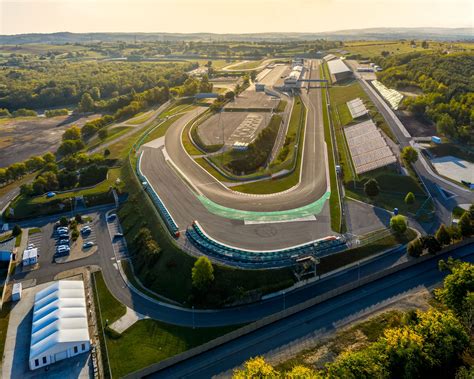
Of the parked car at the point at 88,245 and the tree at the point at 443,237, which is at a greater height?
the tree at the point at 443,237

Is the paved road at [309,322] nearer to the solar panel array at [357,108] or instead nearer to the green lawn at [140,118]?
the solar panel array at [357,108]

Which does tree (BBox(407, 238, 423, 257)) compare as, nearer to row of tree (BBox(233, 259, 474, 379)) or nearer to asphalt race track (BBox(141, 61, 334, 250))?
asphalt race track (BBox(141, 61, 334, 250))

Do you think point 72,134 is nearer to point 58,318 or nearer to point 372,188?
point 58,318

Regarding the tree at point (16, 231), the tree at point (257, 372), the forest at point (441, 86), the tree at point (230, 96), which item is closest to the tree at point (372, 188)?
the forest at point (441, 86)

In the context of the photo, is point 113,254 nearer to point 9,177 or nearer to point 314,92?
point 9,177

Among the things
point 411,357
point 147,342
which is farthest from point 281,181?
point 411,357

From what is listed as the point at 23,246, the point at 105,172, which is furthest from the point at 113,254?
the point at 105,172

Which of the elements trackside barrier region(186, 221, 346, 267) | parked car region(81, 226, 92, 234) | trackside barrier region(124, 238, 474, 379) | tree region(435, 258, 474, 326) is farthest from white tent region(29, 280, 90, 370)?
tree region(435, 258, 474, 326)

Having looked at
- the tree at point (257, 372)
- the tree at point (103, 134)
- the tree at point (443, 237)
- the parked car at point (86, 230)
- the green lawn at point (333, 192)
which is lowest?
the parked car at point (86, 230)
